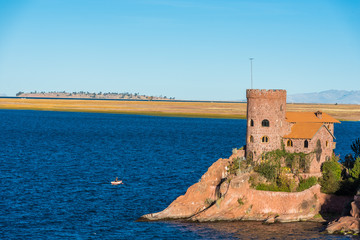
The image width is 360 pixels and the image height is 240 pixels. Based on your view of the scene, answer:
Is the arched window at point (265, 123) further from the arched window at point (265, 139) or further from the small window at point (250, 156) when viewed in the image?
the small window at point (250, 156)

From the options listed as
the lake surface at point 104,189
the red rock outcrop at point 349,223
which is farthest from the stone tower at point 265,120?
the red rock outcrop at point 349,223

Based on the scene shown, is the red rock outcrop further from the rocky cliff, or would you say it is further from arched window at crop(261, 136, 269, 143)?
arched window at crop(261, 136, 269, 143)

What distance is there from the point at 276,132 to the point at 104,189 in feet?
84.7

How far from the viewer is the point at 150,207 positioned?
6272 cm

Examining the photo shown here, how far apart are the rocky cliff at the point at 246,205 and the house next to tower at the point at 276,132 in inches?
240

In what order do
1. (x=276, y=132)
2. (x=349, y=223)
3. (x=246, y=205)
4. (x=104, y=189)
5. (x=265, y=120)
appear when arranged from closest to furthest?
1. (x=349, y=223)
2. (x=246, y=205)
3. (x=276, y=132)
4. (x=265, y=120)
5. (x=104, y=189)

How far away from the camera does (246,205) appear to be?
57.9 metres

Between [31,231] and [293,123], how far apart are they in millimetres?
35658

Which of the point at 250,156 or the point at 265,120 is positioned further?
the point at 250,156

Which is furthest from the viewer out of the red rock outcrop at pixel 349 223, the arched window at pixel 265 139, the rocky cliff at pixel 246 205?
the arched window at pixel 265 139

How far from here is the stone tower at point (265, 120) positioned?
6481 centimetres

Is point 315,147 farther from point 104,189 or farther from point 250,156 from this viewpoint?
point 104,189

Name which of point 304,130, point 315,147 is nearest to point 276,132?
point 304,130

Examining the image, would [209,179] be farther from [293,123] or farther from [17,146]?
[17,146]
